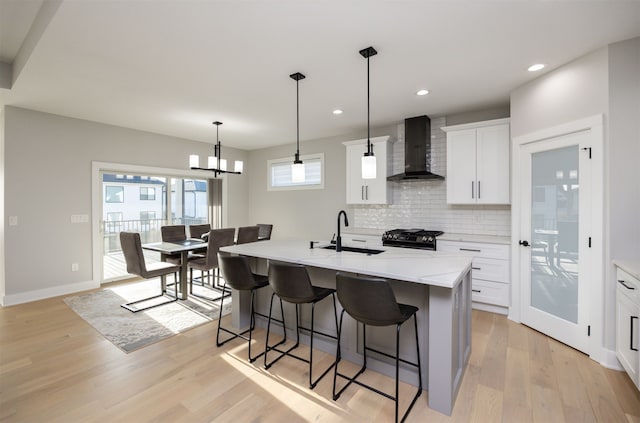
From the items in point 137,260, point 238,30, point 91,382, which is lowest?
point 91,382

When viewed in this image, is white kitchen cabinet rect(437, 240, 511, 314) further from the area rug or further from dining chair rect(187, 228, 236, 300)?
the area rug

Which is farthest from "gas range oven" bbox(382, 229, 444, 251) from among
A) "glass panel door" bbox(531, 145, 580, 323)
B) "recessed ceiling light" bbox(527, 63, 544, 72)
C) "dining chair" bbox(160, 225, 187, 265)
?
"dining chair" bbox(160, 225, 187, 265)

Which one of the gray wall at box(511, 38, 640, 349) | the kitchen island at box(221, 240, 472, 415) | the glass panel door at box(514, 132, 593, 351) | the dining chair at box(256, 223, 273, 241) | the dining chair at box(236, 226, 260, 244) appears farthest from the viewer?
the dining chair at box(256, 223, 273, 241)

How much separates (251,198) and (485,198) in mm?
5072

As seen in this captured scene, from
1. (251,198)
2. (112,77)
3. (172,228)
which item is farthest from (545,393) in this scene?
(251,198)

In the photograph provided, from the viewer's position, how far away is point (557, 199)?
2.95 m

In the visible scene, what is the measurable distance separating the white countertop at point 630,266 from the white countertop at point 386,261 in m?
1.02

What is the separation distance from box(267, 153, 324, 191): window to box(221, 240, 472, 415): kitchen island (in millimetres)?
3113

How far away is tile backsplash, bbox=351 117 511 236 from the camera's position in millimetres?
4109

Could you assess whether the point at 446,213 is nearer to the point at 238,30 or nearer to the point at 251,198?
the point at 238,30

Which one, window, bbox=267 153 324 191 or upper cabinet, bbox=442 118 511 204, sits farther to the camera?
window, bbox=267 153 324 191

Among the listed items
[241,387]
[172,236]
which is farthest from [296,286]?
[172,236]

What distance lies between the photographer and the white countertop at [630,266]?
2032 mm

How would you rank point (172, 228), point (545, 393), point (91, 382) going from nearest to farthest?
point (545, 393) → point (91, 382) → point (172, 228)
